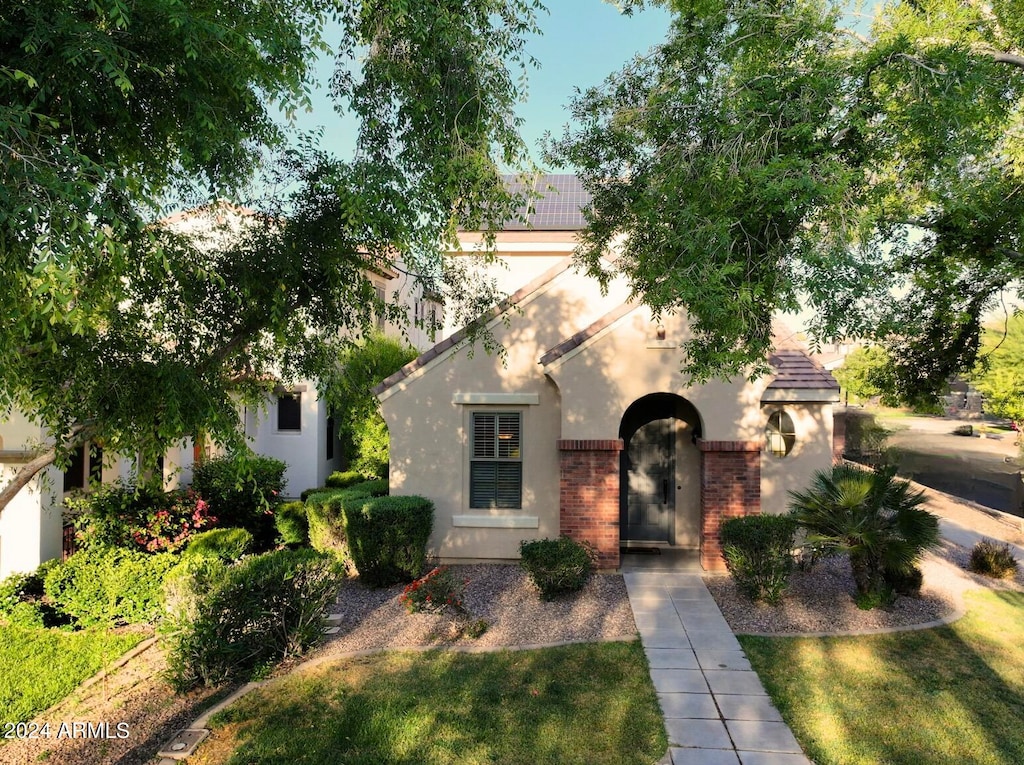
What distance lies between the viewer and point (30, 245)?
4078 mm

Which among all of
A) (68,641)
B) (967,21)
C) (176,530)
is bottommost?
(68,641)

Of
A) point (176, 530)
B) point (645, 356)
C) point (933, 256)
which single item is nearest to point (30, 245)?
point (176, 530)

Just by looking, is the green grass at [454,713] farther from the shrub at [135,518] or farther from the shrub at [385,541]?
the shrub at [135,518]

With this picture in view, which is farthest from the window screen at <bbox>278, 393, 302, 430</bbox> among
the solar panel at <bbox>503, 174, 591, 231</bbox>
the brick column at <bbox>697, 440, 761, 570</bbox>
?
the brick column at <bbox>697, 440, 761, 570</bbox>

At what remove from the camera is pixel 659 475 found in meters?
12.2

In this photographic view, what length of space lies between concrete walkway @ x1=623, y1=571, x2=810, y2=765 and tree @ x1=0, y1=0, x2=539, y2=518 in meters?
4.86

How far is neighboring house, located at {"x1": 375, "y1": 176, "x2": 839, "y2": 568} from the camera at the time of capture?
10438 mm

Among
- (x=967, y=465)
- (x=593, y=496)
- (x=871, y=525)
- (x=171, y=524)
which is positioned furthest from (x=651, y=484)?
(x=967, y=465)

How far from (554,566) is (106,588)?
6236 mm

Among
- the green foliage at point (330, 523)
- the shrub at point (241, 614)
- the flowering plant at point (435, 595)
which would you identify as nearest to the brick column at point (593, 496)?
the flowering plant at point (435, 595)

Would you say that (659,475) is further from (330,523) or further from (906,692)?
(330,523)

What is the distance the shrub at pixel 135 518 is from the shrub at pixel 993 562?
43.7ft

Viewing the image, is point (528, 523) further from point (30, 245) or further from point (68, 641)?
point (30, 245)

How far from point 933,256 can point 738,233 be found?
211 inches
